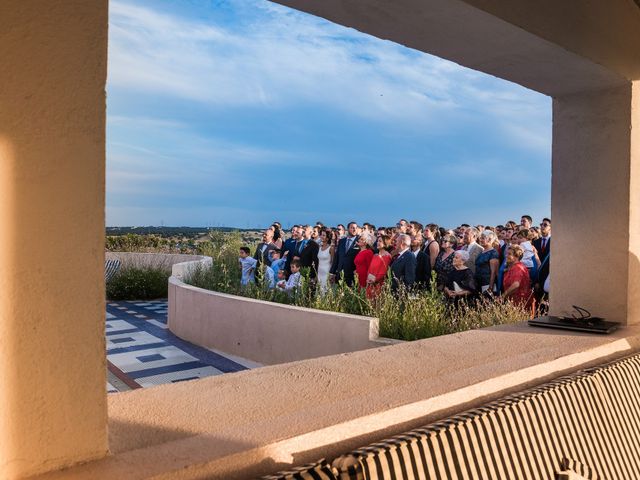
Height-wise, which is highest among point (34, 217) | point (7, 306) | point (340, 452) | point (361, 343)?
point (34, 217)

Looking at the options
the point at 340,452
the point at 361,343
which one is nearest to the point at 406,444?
the point at 340,452

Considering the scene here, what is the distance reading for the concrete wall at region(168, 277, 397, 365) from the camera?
5004mm

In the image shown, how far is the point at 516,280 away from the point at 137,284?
27.6 feet

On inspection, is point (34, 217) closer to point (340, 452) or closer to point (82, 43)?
point (82, 43)

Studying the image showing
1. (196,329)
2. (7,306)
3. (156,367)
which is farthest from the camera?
(196,329)

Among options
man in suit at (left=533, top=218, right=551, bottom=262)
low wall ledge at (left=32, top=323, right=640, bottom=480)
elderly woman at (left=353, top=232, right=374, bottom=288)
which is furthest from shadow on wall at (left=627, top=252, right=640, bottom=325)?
elderly woman at (left=353, top=232, right=374, bottom=288)

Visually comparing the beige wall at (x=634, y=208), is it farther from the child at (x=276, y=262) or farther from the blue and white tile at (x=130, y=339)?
the blue and white tile at (x=130, y=339)

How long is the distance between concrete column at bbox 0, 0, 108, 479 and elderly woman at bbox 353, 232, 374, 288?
17.9ft

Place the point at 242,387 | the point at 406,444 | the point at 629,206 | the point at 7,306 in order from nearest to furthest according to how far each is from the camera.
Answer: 1. the point at 7,306
2. the point at 406,444
3. the point at 242,387
4. the point at 629,206

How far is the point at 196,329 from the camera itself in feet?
23.5

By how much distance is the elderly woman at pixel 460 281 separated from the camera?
225 inches

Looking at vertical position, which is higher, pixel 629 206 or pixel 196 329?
pixel 629 206

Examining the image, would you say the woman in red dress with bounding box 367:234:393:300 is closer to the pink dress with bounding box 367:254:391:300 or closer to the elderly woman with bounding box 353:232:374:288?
the pink dress with bounding box 367:254:391:300

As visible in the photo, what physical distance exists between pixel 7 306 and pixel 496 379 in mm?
1569
